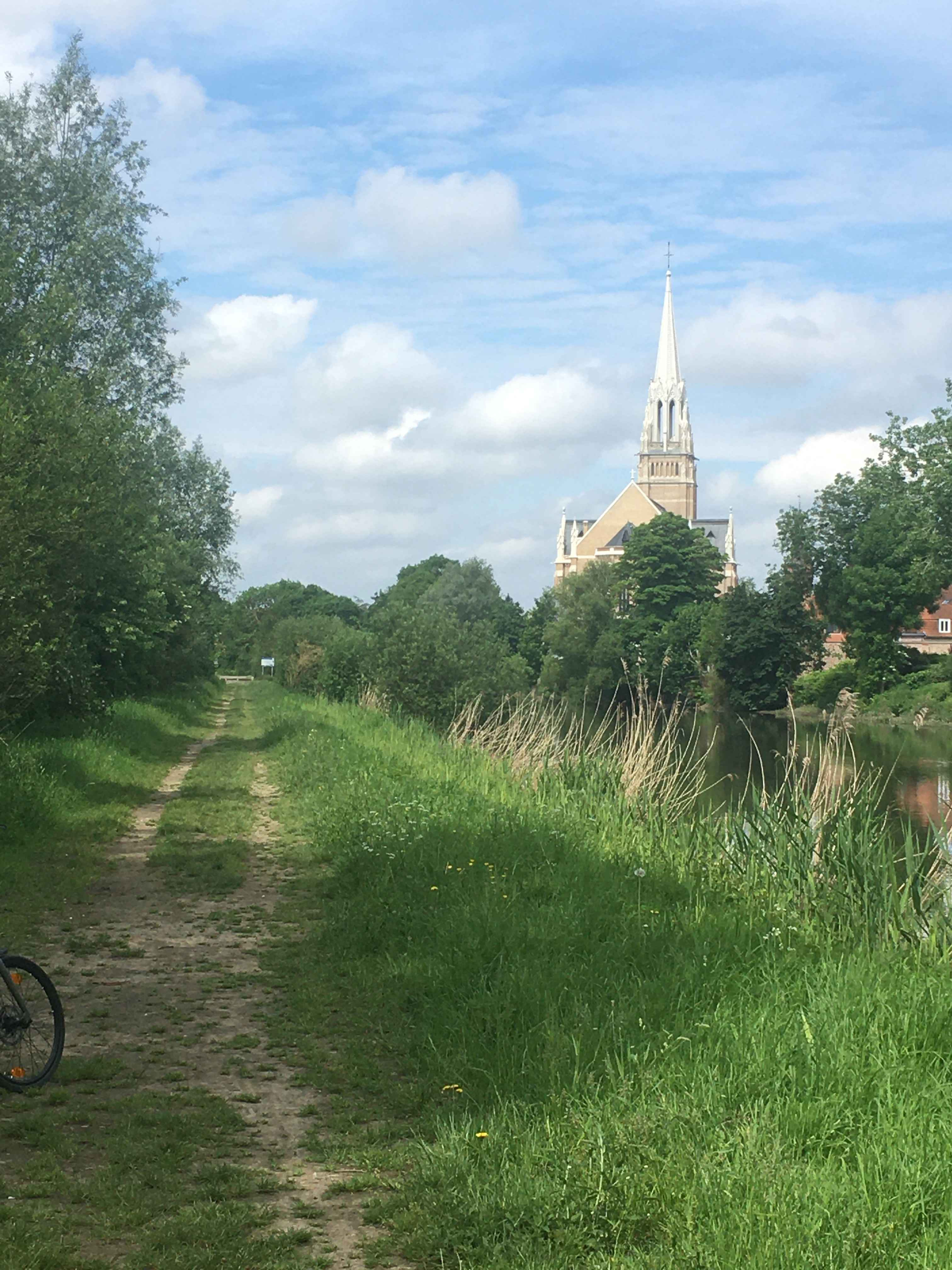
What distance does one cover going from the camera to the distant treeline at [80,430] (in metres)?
13.3

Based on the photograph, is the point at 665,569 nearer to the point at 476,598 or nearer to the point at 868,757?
the point at 476,598

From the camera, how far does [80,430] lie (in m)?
A: 16.1

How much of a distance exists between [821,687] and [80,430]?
37.2m

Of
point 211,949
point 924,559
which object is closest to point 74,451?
point 211,949

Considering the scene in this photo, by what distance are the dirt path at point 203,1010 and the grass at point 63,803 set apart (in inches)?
14.8

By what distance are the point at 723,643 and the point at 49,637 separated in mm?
49987

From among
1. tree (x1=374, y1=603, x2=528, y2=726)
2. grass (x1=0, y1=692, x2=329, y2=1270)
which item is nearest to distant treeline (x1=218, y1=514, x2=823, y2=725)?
tree (x1=374, y1=603, x2=528, y2=726)

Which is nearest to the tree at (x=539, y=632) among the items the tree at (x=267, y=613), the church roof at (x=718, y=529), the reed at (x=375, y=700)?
the tree at (x=267, y=613)

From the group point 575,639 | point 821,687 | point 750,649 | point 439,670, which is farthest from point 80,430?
point 575,639

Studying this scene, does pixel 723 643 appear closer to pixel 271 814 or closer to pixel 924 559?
pixel 924 559

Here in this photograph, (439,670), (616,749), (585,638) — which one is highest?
(585,638)

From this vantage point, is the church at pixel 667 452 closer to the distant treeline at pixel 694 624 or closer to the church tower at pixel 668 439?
the church tower at pixel 668 439

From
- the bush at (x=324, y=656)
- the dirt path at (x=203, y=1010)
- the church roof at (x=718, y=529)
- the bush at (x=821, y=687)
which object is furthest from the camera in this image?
the church roof at (x=718, y=529)

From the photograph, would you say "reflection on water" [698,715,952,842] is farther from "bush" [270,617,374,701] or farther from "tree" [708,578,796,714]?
"bush" [270,617,374,701]
